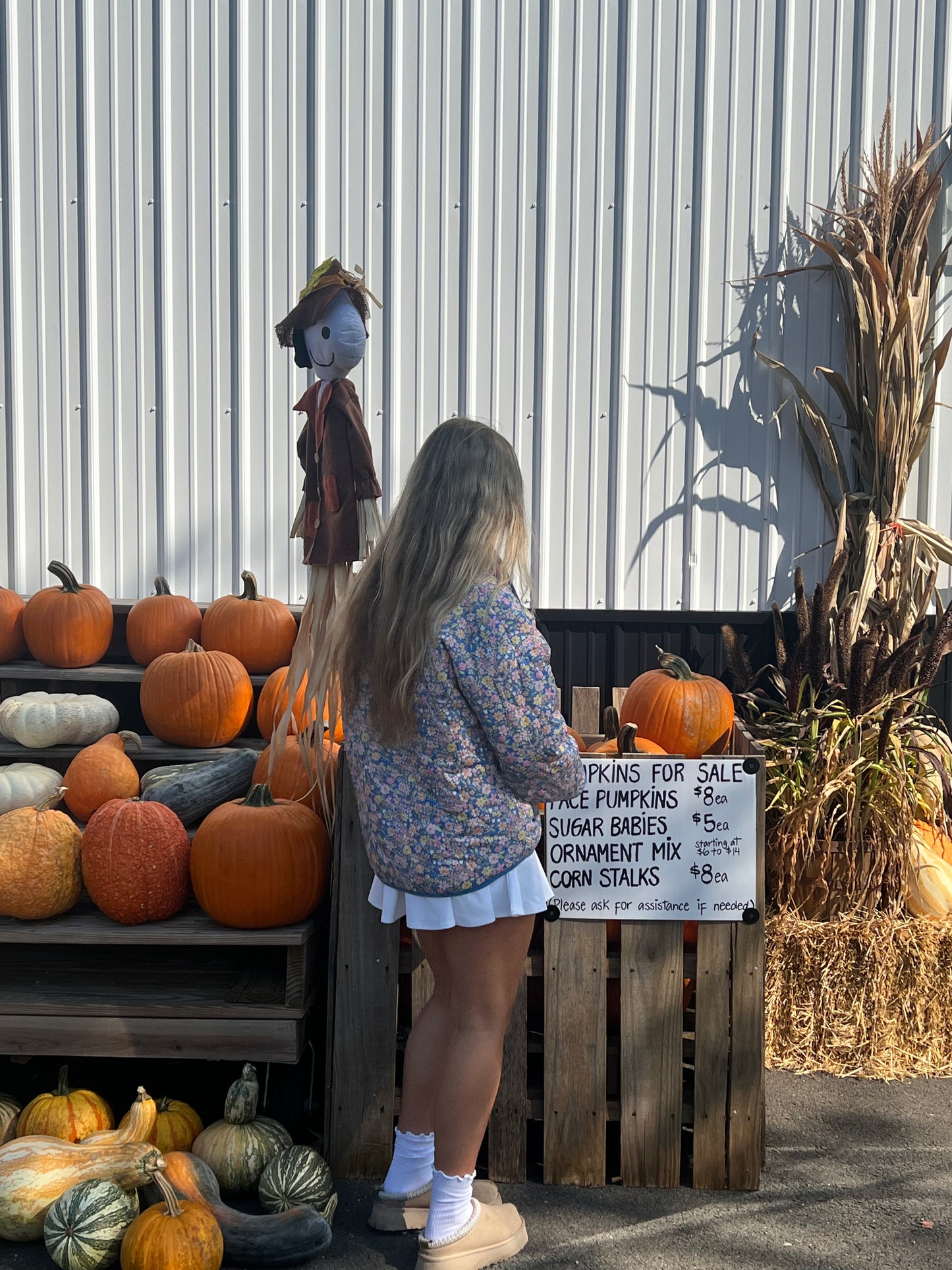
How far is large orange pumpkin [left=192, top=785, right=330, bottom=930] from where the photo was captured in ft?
8.77

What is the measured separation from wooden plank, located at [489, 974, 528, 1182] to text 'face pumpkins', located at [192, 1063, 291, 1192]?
520 mm

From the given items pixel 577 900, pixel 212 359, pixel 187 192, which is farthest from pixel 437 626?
pixel 187 192

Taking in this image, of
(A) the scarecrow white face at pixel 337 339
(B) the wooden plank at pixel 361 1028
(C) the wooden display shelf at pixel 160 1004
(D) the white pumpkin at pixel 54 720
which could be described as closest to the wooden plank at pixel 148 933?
(C) the wooden display shelf at pixel 160 1004

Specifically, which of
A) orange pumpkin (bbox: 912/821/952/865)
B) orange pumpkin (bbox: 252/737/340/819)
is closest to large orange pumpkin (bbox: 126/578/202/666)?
orange pumpkin (bbox: 252/737/340/819)

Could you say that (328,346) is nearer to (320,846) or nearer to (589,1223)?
(320,846)

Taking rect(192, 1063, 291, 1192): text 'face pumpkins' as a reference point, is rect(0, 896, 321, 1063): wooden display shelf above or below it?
above

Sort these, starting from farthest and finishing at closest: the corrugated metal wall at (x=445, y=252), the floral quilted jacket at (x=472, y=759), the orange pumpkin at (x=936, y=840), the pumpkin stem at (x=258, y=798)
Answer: the corrugated metal wall at (x=445, y=252) < the orange pumpkin at (x=936, y=840) < the pumpkin stem at (x=258, y=798) < the floral quilted jacket at (x=472, y=759)

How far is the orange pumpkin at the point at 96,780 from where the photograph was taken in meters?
3.06

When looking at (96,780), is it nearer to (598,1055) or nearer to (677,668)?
(598,1055)

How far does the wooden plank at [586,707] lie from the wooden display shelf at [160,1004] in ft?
4.28

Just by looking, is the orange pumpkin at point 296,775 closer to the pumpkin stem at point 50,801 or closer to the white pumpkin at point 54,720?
the pumpkin stem at point 50,801

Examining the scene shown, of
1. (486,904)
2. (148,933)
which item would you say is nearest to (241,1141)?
(148,933)

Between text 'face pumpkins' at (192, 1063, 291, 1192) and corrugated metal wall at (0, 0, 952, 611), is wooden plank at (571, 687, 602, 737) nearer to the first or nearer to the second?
corrugated metal wall at (0, 0, 952, 611)

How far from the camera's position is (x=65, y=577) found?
3.69 metres
